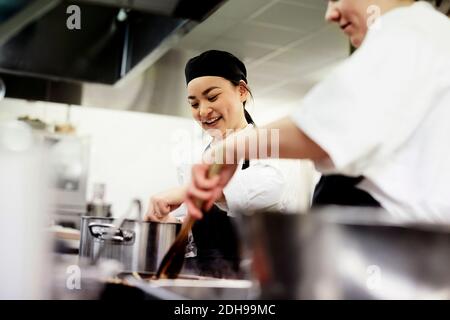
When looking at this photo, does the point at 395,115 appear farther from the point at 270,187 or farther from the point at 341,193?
the point at 270,187

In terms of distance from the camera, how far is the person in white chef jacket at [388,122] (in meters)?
0.64

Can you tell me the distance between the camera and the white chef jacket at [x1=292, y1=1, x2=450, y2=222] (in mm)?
638

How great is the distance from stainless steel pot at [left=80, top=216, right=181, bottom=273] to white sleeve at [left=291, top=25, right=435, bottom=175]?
0.25 meters

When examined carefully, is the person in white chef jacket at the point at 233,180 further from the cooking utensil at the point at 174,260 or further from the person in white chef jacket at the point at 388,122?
the person in white chef jacket at the point at 388,122

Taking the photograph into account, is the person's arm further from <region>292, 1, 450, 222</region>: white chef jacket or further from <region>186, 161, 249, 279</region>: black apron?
<region>186, 161, 249, 279</region>: black apron

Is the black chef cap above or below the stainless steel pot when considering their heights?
above

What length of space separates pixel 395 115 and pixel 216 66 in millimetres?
A: 341

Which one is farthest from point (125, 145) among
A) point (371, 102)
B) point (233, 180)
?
point (371, 102)

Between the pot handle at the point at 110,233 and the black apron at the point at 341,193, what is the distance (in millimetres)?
253

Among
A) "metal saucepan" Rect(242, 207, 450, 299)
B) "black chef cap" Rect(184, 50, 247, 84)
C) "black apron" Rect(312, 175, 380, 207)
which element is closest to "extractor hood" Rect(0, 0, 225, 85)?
"black chef cap" Rect(184, 50, 247, 84)

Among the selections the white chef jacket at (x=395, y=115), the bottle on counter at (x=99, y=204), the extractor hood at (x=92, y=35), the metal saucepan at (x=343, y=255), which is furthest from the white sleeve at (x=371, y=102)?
the bottle on counter at (x=99, y=204)

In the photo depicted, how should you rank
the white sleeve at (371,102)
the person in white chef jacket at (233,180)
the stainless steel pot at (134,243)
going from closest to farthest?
1. the white sleeve at (371,102)
2. the stainless steel pot at (134,243)
3. the person in white chef jacket at (233,180)

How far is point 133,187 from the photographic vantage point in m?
1.16

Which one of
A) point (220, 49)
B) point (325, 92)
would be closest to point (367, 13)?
point (325, 92)
